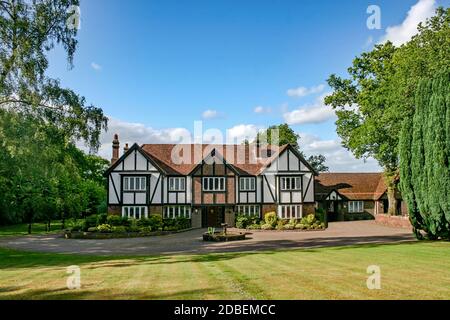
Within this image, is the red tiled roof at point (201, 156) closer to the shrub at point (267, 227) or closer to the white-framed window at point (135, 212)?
the white-framed window at point (135, 212)

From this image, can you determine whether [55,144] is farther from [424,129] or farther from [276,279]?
[424,129]

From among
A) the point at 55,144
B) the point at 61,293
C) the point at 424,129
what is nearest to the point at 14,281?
the point at 61,293

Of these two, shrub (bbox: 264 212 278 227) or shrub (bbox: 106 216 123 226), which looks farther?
shrub (bbox: 264 212 278 227)

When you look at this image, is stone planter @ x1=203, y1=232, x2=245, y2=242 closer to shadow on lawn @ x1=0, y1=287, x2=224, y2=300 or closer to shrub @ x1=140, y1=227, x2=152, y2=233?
shrub @ x1=140, y1=227, x2=152, y2=233

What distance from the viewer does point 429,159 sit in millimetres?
20891

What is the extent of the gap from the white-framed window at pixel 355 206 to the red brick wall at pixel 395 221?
685 centimetres

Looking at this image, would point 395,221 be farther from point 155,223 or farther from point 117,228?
point 117,228

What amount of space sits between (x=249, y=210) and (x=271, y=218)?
3.86 metres

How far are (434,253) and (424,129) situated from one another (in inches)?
337

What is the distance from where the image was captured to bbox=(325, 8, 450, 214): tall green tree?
26359 millimetres

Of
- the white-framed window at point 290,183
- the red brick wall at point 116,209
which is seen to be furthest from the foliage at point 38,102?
the white-framed window at point 290,183

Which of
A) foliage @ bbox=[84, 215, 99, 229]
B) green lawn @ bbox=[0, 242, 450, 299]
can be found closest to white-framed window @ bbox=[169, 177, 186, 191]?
foliage @ bbox=[84, 215, 99, 229]
